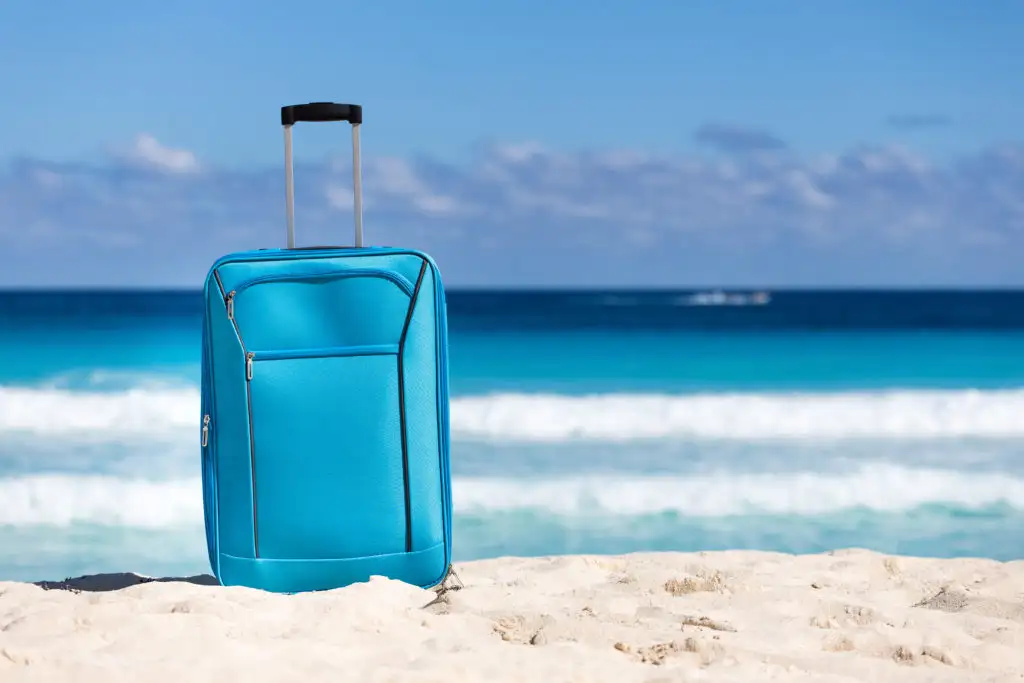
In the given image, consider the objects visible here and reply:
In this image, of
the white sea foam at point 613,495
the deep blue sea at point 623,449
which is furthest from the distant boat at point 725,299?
the white sea foam at point 613,495

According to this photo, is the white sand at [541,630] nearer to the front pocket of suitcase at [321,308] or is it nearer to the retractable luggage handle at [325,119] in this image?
the front pocket of suitcase at [321,308]

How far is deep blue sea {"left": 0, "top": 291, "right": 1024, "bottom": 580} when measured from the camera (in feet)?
13.8

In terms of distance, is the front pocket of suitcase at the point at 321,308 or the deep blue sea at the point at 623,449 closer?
the front pocket of suitcase at the point at 321,308

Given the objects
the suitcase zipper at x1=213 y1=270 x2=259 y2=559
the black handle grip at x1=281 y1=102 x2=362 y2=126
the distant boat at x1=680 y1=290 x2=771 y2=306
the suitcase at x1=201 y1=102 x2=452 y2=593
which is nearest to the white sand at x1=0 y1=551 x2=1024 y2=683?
the suitcase at x1=201 y1=102 x2=452 y2=593

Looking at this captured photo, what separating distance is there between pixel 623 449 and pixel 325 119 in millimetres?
4071

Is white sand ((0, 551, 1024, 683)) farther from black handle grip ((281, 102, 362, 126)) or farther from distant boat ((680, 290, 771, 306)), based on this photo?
distant boat ((680, 290, 771, 306))

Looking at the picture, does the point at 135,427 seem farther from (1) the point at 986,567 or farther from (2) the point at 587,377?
(1) the point at 986,567

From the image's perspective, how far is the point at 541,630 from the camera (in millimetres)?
2389

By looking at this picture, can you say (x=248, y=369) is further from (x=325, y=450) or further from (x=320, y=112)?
(x=320, y=112)

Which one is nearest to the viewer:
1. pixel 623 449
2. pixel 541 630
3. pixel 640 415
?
pixel 541 630

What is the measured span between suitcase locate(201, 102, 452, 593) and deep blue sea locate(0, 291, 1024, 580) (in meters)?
1.12

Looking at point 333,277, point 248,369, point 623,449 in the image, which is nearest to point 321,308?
point 333,277

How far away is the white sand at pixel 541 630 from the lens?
6.97 ft

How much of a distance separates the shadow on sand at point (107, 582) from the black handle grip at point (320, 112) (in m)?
1.36
